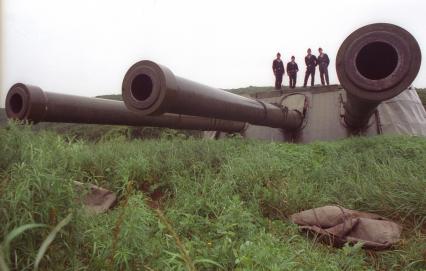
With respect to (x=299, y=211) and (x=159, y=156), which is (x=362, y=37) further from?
(x=159, y=156)

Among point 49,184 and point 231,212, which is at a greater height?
point 49,184

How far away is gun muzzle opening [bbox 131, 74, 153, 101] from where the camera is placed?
3787 millimetres

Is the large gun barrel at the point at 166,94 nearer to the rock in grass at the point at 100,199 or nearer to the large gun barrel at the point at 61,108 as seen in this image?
the large gun barrel at the point at 61,108

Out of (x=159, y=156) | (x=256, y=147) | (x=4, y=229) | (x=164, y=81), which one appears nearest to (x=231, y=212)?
(x=164, y=81)

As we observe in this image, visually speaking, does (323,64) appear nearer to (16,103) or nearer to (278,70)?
(278,70)

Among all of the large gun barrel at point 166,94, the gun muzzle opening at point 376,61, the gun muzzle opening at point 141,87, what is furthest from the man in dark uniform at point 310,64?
the gun muzzle opening at point 141,87

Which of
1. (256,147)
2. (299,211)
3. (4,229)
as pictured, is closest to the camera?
(4,229)

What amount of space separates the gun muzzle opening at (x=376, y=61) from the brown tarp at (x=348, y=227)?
1.13 meters

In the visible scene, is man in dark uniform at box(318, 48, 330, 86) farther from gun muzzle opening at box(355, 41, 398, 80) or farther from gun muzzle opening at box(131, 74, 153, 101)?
gun muzzle opening at box(131, 74, 153, 101)

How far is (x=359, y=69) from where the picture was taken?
3643mm

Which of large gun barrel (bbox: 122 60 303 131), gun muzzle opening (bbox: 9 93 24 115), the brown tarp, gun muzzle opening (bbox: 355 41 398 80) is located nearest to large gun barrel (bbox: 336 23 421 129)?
gun muzzle opening (bbox: 355 41 398 80)

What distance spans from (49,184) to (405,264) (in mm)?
2252

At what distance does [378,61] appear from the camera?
12.2 ft

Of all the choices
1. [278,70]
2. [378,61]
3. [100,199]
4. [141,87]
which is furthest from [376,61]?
[278,70]
